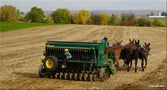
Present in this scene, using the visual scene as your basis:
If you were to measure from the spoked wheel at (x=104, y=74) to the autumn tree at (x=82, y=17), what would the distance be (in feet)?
289

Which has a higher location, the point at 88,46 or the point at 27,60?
the point at 88,46

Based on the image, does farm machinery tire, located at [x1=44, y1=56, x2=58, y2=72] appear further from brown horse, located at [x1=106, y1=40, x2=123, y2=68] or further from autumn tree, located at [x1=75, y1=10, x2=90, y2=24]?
autumn tree, located at [x1=75, y1=10, x2=90, y2=24]

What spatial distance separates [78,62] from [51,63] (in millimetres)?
1109

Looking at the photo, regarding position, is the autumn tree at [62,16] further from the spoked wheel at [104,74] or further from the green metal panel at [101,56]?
the green metal panel at [101,56]

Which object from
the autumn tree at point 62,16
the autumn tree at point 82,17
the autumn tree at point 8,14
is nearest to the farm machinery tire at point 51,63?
the autumn tree at point 8,14

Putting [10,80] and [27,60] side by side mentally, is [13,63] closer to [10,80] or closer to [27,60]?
[27,60]

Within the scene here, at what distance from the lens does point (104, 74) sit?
55.6ft

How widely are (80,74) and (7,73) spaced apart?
3503mm

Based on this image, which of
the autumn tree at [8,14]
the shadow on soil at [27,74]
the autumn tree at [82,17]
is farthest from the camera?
the autumn tree at [82,17]

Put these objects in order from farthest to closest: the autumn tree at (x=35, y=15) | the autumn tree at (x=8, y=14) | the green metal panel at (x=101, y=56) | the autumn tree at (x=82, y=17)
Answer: the autumn tree at (x=82, y=17)
the autumn tree at (x=35, y=15)
the autumn tree at (x=8, y=14)
the green metal panel at (x=101, y=56)

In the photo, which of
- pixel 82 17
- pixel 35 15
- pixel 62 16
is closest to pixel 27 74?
pixel 35 15

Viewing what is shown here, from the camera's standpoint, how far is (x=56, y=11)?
349 ft

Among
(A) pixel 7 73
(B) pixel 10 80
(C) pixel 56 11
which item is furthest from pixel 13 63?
(C) pixel 56 11

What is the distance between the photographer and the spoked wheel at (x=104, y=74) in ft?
54.6
